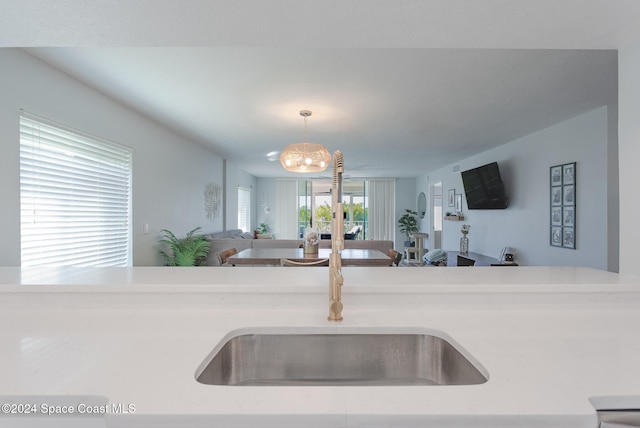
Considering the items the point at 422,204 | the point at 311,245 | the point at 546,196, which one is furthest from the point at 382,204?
the point at 311,245

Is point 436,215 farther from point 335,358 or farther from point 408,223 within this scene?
point 335,358

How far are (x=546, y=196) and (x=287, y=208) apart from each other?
7.00 metres

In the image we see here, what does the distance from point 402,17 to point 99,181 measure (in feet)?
10.1

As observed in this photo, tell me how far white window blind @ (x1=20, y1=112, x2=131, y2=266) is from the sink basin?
2272 mm

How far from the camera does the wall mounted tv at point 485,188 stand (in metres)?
5.10

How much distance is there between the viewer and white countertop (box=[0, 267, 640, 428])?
62 cm

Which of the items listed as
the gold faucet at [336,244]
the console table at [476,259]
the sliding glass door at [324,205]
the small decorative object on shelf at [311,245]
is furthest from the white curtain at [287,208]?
the gold faucet at [336,244]

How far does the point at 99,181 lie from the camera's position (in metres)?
3.23

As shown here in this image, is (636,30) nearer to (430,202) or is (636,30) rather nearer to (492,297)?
(492,297)

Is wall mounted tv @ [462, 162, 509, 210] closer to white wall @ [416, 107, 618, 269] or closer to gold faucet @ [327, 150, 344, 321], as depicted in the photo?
white wall @ [416, 107, 618, 269]

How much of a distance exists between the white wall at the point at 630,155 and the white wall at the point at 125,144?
3.47m

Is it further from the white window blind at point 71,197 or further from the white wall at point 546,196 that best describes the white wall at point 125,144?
the white wall at point 546,196

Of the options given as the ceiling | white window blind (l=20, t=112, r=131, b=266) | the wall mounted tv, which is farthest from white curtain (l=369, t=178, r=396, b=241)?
white window blind (l=20, t=112, r=131, b=266)

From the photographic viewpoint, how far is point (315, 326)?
1.04 metres
